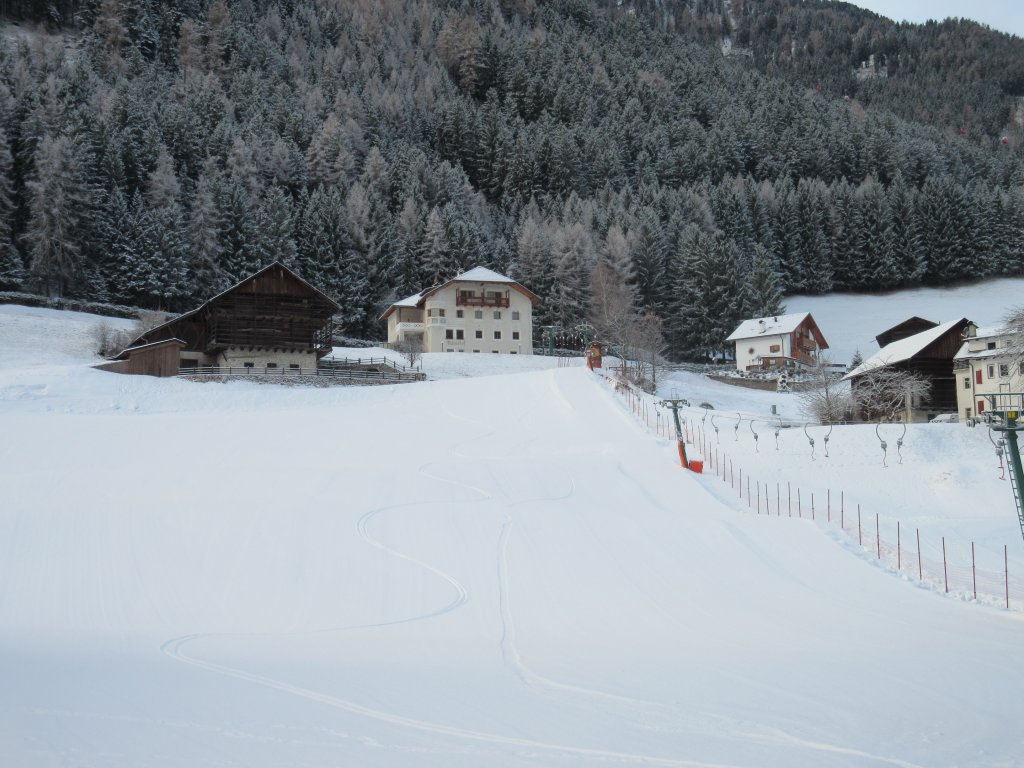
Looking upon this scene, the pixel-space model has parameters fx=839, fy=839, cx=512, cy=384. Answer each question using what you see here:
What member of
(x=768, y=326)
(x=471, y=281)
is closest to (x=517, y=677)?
(x=471, y=281)

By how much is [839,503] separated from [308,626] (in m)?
19.5

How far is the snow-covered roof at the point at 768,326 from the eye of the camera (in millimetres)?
70188

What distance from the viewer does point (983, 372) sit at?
149 feet

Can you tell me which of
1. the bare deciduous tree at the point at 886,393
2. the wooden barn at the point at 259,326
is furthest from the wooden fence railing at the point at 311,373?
the bare deciduous tree at the point at 886,393

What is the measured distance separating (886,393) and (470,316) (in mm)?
37080

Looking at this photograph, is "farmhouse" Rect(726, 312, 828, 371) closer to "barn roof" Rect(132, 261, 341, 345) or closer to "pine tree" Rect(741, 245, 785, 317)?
"pine tree" Rect(741, 245, 785, 317)

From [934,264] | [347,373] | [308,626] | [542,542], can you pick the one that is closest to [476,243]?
[347,373]

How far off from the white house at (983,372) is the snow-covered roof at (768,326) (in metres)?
21.7

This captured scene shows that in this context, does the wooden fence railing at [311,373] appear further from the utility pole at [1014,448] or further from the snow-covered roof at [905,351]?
the utility pole at [1014,448]

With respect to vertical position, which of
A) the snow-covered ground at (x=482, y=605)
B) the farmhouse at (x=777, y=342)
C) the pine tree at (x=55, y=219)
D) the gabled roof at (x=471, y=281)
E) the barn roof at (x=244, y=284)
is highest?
the pine tree at (x=55, y=219)

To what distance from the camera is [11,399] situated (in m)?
39.3

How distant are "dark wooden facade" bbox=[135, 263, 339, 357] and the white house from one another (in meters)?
39.1

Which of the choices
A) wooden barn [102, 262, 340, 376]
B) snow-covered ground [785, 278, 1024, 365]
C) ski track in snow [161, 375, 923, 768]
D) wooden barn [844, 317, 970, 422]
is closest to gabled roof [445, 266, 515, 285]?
wooden barn [102, 262, 340, 376]

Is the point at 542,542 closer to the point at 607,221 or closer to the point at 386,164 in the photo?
the point at 607,221
